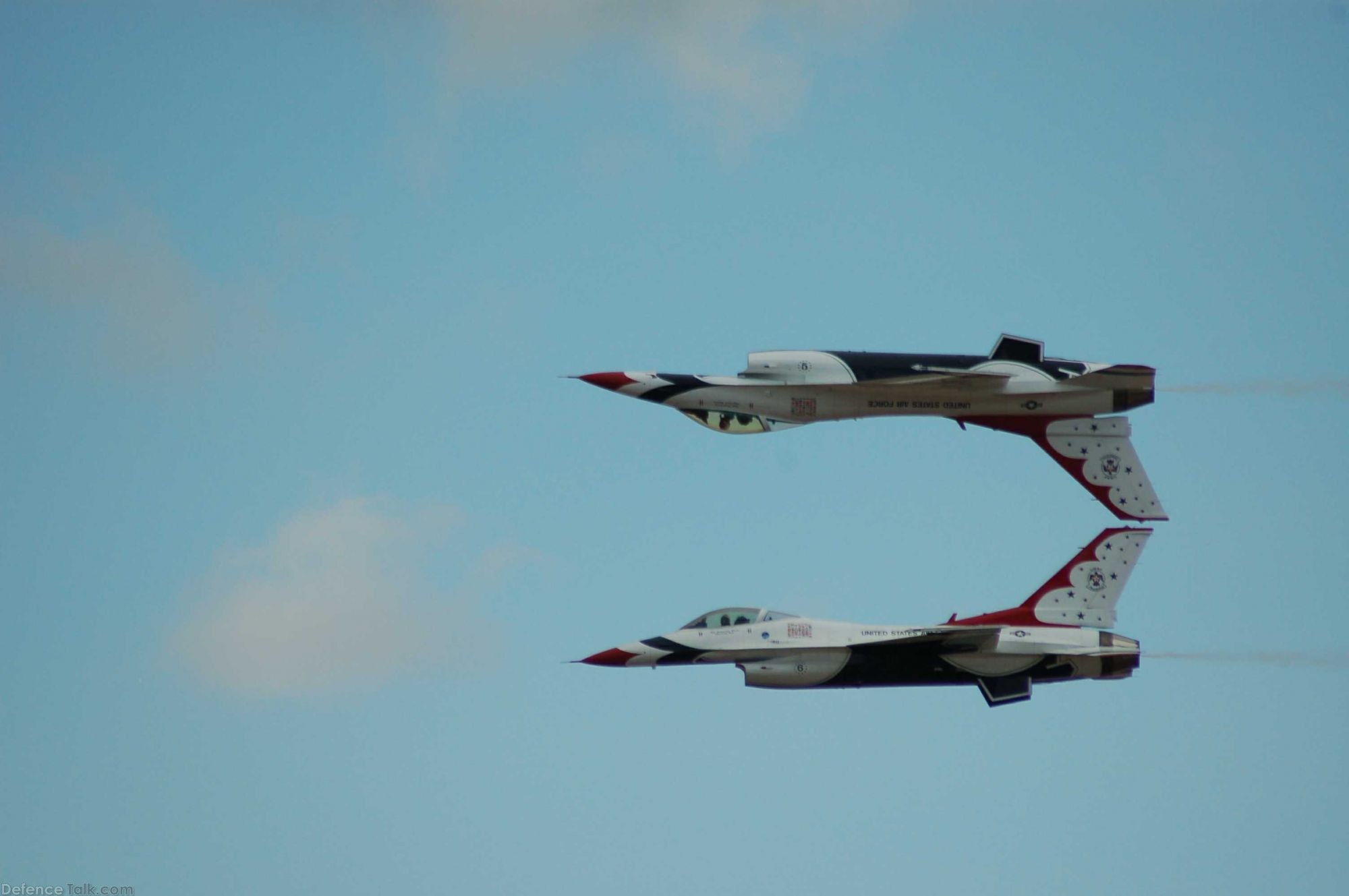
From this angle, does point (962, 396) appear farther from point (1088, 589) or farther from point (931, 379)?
point (1088, 589)

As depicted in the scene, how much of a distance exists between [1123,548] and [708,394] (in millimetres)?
10487

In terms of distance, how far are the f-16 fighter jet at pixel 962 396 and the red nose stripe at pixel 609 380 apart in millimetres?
16

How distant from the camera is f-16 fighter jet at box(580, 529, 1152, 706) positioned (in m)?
53.8

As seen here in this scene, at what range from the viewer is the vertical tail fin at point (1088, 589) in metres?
55.9

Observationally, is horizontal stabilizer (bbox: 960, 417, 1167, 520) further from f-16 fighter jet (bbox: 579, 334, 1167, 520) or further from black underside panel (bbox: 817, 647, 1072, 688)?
black underside panel (bbox: 817, 647, 1072, 688)

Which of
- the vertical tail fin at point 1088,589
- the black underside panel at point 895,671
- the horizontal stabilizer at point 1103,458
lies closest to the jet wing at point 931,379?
the horizontal stabilizer at point 1103,458

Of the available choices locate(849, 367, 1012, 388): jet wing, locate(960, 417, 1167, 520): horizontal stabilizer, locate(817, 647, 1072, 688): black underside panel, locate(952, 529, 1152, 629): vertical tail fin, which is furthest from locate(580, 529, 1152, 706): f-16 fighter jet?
locate(849, 367, 1012, 388): jet wing

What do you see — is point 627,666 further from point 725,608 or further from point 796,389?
point 796,389

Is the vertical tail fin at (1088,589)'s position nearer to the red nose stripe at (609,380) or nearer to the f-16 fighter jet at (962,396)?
the f-16 fighter jet at (962,396)

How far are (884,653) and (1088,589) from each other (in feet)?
19.2

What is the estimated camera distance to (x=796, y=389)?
55.3 metres

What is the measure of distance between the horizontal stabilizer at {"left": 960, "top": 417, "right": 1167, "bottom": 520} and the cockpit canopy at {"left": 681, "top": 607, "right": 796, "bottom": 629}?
699 cm

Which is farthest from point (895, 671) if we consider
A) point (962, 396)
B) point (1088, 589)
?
point (962, 396)

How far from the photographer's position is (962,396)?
55.9 meters
